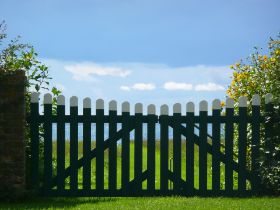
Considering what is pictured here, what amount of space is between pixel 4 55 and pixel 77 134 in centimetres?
199

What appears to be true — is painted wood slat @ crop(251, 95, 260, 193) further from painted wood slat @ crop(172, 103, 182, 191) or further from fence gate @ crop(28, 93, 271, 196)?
painted wood slat @ crop(172, 103, 182, 191)

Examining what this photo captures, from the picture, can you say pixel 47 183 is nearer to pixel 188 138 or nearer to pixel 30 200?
pixel 30 200

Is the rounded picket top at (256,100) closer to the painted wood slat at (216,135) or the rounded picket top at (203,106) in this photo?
the painted wood slat at (216,135)

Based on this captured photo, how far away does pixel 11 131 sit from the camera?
9148mm

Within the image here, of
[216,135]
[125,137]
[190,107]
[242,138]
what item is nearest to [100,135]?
[125,137]

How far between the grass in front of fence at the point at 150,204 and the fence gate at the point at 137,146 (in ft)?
1.50

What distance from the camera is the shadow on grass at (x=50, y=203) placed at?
28.2 ft

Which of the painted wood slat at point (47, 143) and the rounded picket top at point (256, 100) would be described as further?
the rounded picket top at point (256, 100)

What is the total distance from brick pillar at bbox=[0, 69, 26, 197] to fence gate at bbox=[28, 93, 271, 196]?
0.76 metres

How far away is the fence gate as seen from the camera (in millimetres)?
9859

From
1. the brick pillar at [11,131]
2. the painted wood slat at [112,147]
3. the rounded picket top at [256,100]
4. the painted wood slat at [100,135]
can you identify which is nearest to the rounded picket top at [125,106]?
the painted wood slat at [112,147]

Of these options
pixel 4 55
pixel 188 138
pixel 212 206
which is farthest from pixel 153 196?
pixel 4 55

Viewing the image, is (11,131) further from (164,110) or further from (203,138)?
(203,138)

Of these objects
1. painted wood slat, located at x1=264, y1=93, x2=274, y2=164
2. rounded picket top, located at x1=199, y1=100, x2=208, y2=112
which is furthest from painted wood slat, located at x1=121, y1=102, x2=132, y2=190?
painted wood slat, located at x1=264, y1=93, x2=274, y2=164
